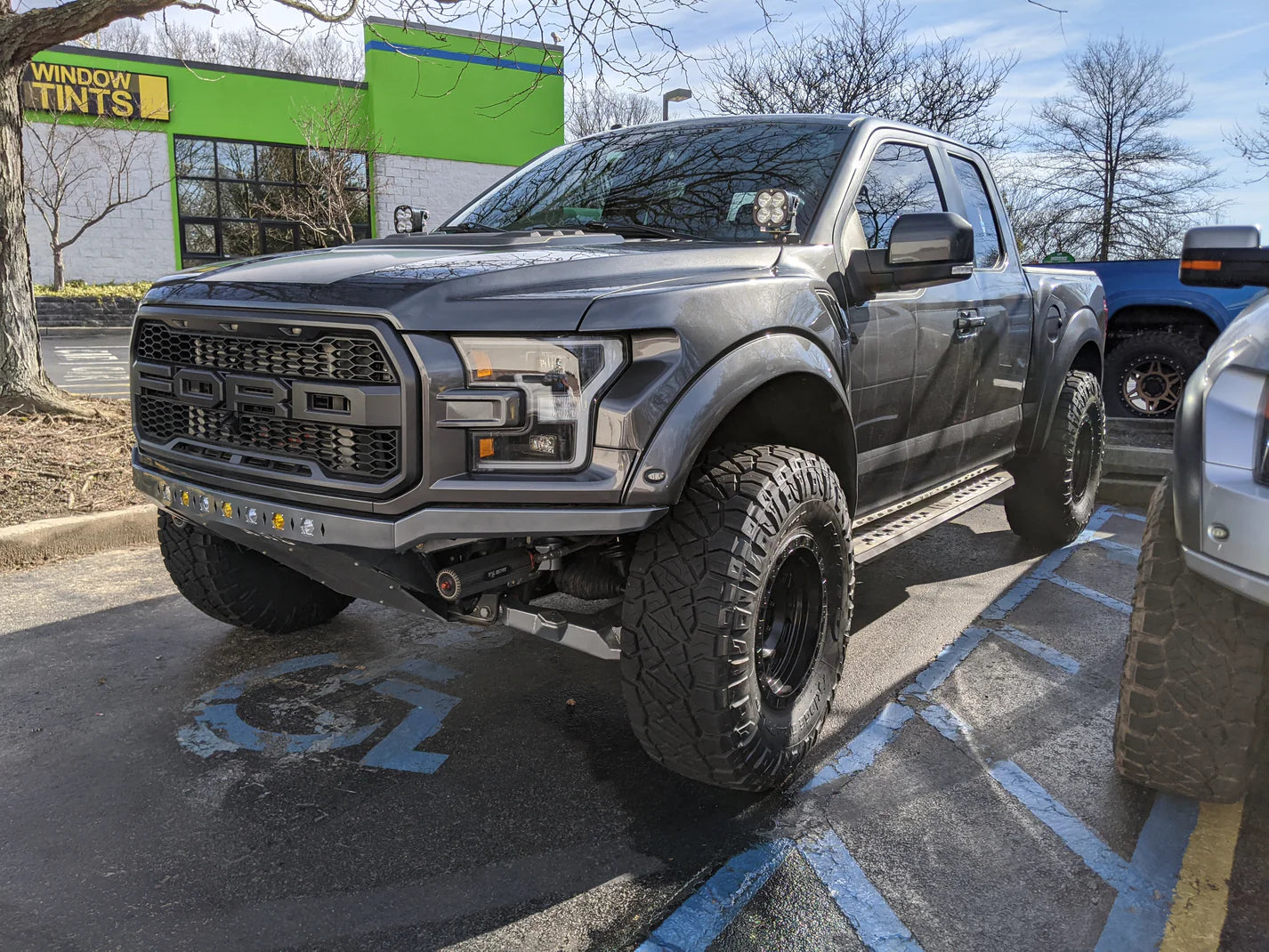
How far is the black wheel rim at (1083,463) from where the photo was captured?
562cm

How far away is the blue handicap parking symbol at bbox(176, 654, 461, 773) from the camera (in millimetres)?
3099

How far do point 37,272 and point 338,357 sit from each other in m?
24.6

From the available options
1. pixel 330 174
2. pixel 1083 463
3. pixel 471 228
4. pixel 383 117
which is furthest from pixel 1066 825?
pixel 383 117

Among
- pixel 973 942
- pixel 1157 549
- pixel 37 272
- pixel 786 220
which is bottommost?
pixel 973 942

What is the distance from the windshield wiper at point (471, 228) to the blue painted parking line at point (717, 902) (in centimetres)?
234

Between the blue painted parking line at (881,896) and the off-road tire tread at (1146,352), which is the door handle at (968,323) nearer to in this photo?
the blue painted parking line at (881,896)

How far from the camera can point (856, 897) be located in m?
2.38

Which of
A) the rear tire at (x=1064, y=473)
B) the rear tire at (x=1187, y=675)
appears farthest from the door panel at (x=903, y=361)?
the rear tire at (x=1064, y=473)

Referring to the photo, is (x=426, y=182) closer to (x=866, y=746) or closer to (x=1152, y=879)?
(x=866, y=746)

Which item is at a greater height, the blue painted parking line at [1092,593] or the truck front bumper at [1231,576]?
the truck front bumper at [1231,576]

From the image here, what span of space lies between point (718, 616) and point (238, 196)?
25272 mm

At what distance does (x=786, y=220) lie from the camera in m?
3.19

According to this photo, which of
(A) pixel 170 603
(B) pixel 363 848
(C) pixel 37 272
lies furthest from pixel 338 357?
(C) pixel 37 272

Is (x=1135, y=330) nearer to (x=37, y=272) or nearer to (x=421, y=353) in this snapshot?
(x=421, y=353)
